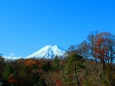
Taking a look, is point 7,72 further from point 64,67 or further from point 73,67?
point 73,67

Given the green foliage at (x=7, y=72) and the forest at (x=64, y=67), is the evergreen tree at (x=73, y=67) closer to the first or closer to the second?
the forest at (x=64, y=67)

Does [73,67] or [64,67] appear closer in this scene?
[73,67]

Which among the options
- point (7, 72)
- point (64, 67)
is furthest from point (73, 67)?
point (7, 72)

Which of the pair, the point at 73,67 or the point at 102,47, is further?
the point at 102,47

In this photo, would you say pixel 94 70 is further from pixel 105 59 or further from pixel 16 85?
pixel 16 85

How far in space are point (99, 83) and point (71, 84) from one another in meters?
3.65

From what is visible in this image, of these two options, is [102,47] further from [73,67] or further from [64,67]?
[73,67]

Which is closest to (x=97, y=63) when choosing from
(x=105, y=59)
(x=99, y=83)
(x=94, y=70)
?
(x=105, y=59)

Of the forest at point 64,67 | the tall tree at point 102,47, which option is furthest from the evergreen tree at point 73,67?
the tall tree at point 102,47

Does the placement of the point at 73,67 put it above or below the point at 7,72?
below

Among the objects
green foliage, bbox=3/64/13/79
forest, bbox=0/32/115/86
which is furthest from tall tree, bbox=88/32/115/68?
green foliage, bbox=3/64/13/79

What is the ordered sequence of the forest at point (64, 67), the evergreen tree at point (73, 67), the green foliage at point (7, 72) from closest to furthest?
1. the evergreen tree at point (73, 67)
2. the forest at point (64, 67)
3. the green foliage at point (7, 72)

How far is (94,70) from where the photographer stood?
5125 centimetres

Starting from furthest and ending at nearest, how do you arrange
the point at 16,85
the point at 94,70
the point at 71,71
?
the point at 16,85, the point at 94,70, the point at 71,71
